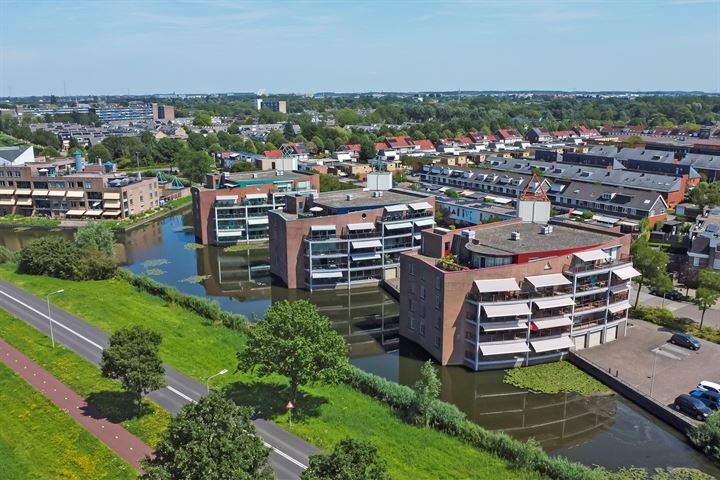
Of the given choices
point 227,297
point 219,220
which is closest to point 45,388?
point 227,297

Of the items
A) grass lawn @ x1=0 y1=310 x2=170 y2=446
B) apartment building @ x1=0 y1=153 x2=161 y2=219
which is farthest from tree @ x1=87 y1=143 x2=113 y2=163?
grass lawn @ x1=0 y1=310 x2=170 y2=446

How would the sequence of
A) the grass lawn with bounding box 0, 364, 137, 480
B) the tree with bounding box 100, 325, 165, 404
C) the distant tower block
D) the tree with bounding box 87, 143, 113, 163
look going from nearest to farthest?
the grass lawn with bounding box 0, 364, 137, 480, the tree with bounding box 100, 325, 165, 404, the distant tower block, the tree with bounding box 87, 143, 113, 163

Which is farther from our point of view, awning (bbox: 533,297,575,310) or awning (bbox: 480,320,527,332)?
awning (bbox: 533,297,575,310)

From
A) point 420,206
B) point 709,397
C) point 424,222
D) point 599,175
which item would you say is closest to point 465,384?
point 709,397

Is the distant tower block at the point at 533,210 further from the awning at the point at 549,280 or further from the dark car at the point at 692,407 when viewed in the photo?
the dark car at the point at 692,407

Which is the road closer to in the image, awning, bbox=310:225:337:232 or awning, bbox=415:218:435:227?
awning, bbox=310:225:337:232

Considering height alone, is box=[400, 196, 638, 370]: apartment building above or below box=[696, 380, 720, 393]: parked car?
above
